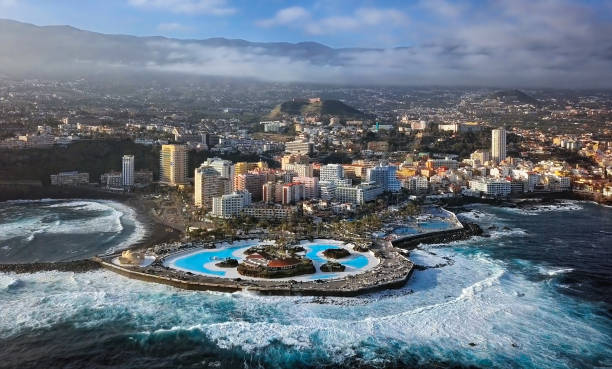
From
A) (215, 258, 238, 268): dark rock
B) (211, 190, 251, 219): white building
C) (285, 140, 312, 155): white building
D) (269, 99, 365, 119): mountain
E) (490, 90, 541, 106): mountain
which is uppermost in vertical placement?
(490, 90, 541, 106): mountain

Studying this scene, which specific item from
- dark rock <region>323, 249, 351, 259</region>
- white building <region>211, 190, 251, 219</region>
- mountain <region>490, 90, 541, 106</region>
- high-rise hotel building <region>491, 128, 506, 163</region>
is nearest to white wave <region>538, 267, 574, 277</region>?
dark rock <region>323, 249, 351, 259</region>

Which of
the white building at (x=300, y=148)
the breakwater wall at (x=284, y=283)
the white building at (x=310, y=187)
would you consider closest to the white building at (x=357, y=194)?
the white building at (x=310, y=187)

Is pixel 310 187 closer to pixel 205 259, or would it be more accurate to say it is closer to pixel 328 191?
pixel 328 191

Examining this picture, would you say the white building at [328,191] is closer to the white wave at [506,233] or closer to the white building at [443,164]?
the white wave at [506,233]

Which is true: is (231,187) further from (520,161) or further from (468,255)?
(520,161)

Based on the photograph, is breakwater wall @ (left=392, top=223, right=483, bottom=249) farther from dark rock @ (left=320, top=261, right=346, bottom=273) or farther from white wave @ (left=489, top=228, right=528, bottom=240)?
dark rock @ (left=320, top=261, right=346, bottom=273)

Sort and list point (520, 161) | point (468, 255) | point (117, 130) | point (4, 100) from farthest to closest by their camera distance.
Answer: point (4, 100) → point (117, 130) → point (520, 161) → point (468, 255)

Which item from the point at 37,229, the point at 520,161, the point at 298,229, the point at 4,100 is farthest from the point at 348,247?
the point at 4,100
